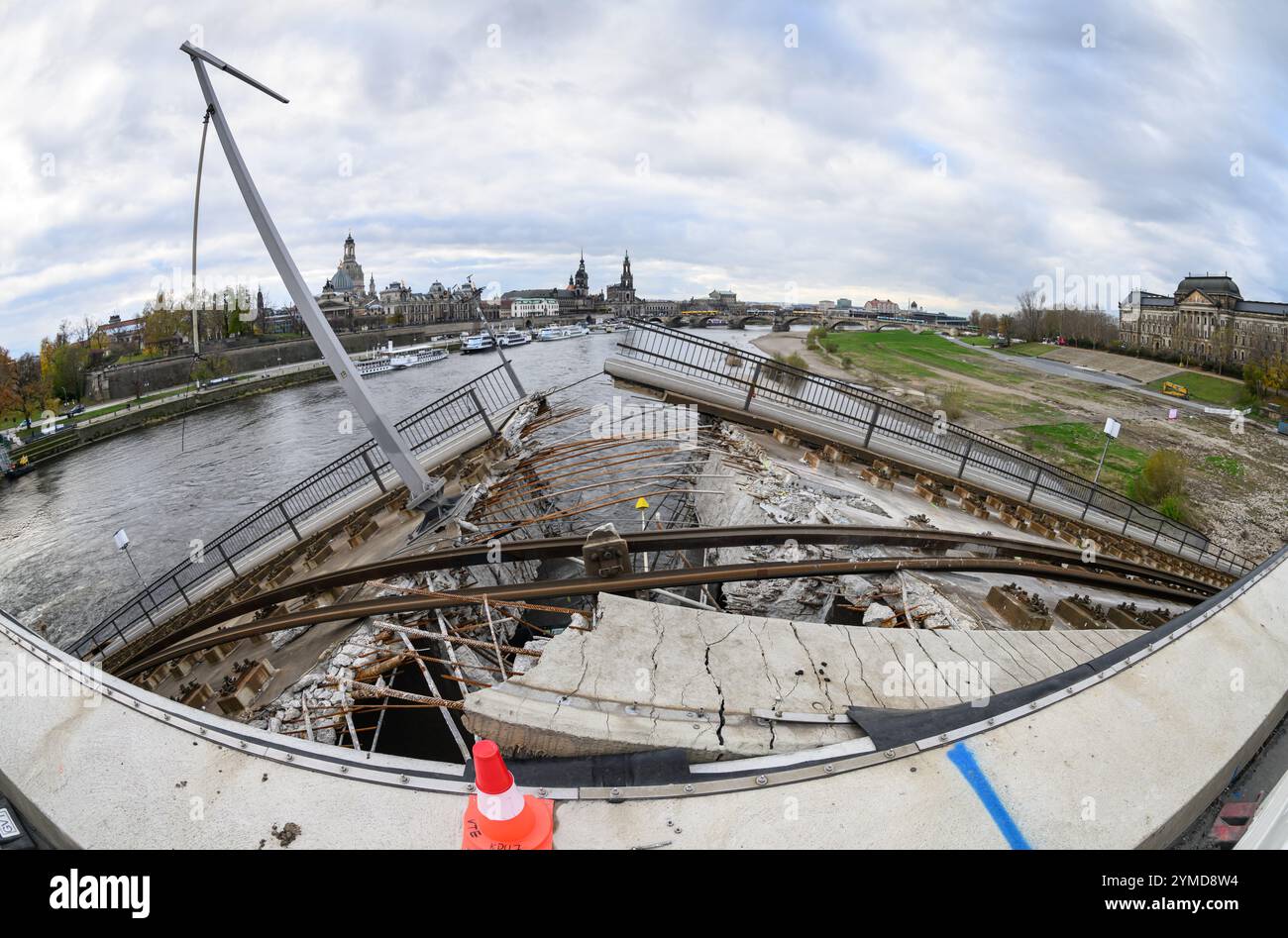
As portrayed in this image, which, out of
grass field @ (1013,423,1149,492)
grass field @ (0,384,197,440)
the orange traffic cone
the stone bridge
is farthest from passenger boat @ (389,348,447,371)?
the orange traffic cone

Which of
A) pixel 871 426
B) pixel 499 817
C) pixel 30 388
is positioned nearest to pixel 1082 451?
pixel 871 426

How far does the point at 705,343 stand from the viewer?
648 inches

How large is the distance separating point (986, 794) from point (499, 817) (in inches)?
99.0

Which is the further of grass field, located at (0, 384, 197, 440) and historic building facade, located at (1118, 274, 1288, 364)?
historic building facade, located at (1118, 274, 1288, 364)

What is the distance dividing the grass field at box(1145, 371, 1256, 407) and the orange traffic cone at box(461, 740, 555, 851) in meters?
70.8

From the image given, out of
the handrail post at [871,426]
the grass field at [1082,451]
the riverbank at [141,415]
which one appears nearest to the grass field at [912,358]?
the grass field at [1082,451]

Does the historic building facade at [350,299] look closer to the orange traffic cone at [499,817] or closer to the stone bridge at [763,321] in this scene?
the stone bridge at [763,321]

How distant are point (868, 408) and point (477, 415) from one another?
35.8 ft

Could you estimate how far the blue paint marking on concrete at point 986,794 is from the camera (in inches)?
114

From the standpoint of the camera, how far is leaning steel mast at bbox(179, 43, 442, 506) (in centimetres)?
1096

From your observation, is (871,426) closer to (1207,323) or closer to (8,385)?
(8,385)

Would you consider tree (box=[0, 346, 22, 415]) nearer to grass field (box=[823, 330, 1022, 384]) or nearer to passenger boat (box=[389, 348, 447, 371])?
passenger boat (box=[389, 348, 447, 371])
